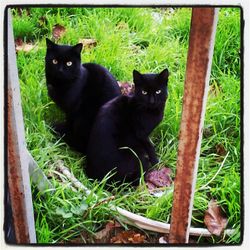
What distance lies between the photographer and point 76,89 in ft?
4.76

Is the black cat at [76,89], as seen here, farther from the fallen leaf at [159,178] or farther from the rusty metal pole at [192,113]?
the rusty metal pole at [192,113]

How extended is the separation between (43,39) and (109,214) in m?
0.47

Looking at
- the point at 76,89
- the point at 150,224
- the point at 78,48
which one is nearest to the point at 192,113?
the point at 150,224

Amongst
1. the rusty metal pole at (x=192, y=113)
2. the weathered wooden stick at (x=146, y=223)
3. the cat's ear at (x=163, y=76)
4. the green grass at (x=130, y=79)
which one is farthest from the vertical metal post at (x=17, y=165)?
the cat's ear at (x=163, y=76)

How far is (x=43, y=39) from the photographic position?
1315mm

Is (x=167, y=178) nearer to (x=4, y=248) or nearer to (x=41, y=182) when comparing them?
(x=41, y=182)

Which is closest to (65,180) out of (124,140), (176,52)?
(124,140)

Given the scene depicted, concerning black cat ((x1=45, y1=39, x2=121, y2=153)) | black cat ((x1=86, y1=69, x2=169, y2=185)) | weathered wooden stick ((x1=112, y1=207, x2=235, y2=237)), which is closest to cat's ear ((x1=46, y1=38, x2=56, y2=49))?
black cat ((x1=45, y1=39, x2=121, y2=153))

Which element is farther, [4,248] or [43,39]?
[43,39]

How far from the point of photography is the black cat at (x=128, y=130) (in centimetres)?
126

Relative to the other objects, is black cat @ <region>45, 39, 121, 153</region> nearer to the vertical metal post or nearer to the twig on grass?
the twig on grass

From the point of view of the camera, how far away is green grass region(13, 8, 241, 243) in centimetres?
113

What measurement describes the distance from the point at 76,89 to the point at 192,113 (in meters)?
0.58

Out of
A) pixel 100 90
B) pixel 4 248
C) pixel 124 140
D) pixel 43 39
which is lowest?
pixel 4 248
